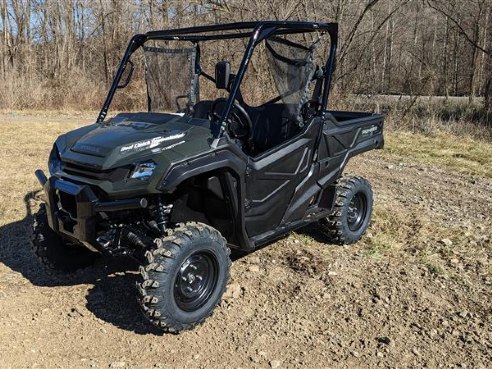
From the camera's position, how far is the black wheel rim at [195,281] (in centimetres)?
336

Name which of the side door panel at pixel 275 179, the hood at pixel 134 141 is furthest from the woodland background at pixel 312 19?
the hood at pixel 134 141

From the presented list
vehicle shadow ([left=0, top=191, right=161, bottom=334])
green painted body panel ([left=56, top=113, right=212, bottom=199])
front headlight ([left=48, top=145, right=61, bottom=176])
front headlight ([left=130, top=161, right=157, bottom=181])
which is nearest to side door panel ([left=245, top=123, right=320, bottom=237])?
green painted body panel ([left=56, top=113, right=212, bottom=199])

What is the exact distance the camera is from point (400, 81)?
19109mm

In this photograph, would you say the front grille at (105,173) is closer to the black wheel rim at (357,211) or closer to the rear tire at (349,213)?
the rear tire at (349,213)

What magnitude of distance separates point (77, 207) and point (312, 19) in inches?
491

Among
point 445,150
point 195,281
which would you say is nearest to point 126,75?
point 195,281

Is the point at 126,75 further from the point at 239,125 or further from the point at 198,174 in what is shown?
the point at 198,174

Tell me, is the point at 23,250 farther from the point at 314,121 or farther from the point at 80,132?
the point at 314,121

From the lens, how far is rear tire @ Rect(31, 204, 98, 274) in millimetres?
3938

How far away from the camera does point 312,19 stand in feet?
47.6

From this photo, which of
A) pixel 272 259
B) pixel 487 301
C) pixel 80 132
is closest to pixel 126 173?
pixel 80 132

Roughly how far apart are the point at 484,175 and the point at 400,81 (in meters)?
12.1

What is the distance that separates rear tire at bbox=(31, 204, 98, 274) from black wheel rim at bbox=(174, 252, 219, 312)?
114 cm

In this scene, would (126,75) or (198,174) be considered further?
(126,75)
